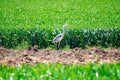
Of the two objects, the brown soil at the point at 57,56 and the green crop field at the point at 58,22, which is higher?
the brown soil at the point at 57,56

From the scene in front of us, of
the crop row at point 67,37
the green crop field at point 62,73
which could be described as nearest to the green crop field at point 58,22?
the crop row at point 67,37

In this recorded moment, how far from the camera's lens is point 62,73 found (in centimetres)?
831

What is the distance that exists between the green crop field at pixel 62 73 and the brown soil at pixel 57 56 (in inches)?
150

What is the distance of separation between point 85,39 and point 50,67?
10.0 m

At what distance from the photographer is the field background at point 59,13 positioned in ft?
89.2

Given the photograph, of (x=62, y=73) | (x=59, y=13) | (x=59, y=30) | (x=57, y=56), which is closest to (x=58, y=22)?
(x=59, y=13)

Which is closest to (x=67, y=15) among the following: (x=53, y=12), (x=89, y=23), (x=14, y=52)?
(x=53, y=12)

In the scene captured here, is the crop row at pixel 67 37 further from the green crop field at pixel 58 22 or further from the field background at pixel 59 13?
the field background at pixel 59 13

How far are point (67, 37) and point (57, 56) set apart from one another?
4.35 metres

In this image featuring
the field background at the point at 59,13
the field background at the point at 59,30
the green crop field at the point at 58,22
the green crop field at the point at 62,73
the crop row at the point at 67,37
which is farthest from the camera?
the field background at the point at 59,13

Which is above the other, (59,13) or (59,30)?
(59,30)

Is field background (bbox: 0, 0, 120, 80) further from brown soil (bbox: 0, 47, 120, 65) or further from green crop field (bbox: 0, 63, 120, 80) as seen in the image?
brown soil (bbox: 0, 47, 120, 65)

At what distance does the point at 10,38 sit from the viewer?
746 inches

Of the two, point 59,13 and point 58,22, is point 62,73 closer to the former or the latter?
point 58,22
